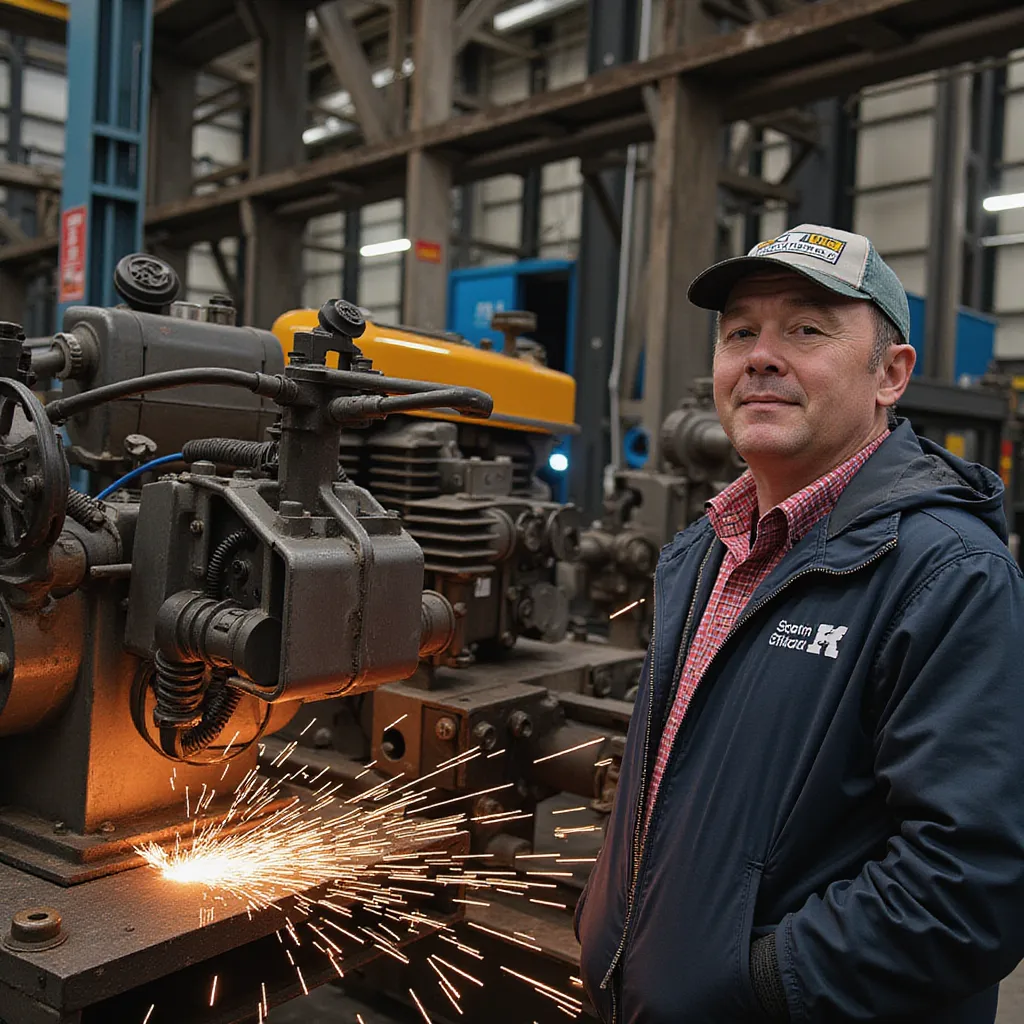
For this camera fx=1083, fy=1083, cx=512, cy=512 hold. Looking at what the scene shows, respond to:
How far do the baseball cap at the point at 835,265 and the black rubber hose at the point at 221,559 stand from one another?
0.87 m

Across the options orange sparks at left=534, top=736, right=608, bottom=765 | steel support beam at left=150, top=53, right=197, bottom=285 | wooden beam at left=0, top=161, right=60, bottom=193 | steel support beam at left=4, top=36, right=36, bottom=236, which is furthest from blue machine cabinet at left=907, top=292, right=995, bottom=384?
steel support beam at left=4, top=36, right=36, bottom=236

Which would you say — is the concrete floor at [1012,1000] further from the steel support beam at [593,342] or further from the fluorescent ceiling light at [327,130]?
the fluorescent ceiling light at [327,130]

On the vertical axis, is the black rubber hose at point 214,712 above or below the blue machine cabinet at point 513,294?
below

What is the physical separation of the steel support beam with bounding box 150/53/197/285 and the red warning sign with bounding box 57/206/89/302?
2.93 m

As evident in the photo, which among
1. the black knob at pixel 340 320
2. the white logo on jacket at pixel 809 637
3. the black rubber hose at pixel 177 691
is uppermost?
the black knob at pixel 340 320

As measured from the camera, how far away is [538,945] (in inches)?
94.6

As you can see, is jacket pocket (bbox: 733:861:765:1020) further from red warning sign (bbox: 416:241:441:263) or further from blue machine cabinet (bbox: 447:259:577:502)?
blue machine cabinet (bbox: 447:259:577:502)

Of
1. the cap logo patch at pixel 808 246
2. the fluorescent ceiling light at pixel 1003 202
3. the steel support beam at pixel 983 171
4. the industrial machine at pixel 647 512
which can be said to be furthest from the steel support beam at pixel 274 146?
the fluorescent ceiling light at pixel 1003 202

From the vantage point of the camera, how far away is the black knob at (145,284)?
2.56 metres

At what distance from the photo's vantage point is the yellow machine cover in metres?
3.11

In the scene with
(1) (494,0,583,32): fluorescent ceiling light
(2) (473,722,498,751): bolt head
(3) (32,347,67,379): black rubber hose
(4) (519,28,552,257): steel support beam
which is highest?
(1) (494,0,583,32): fluorescent ceiling light

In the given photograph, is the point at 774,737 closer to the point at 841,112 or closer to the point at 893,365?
the point at 893,365

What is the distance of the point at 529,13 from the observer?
1291 centimetres

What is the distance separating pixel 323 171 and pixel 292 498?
5.14 m
